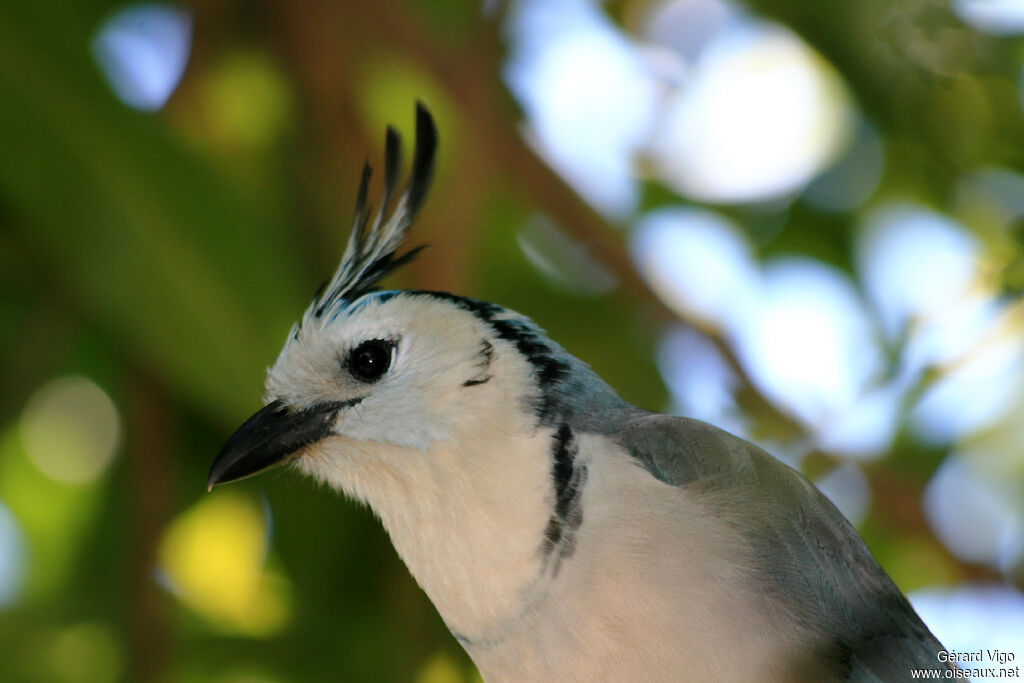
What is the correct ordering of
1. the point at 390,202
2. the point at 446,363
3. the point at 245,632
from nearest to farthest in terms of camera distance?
1. the point at 446,363
2. the point at 390,202
3. the point at 245,632

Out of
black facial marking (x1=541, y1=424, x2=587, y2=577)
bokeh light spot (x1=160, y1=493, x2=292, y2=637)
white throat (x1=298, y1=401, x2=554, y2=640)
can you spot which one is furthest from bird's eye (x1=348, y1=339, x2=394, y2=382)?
bokeh light spot (x1=160, y1=493, x2=292, y2=637)

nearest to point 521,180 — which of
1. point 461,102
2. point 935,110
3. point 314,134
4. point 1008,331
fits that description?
point 461,102

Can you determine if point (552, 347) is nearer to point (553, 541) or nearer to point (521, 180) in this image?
point (553, 541)

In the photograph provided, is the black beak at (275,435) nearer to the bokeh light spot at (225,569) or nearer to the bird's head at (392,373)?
the bird's head at (392,373)

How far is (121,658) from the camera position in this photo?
289 centimetres

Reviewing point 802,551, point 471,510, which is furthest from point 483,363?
point 802,551

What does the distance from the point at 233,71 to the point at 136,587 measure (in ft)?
4.95

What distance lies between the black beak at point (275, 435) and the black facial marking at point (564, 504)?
457 millimetres

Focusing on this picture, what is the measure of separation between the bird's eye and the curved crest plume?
14cm

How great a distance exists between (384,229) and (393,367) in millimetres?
316

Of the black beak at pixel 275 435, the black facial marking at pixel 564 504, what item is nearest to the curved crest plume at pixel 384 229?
the black beak at pixel 275 435

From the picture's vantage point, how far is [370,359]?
211 centimetres

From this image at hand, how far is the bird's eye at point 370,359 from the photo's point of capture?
2102mm

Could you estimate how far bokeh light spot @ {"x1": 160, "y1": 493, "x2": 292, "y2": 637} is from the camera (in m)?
3.05
